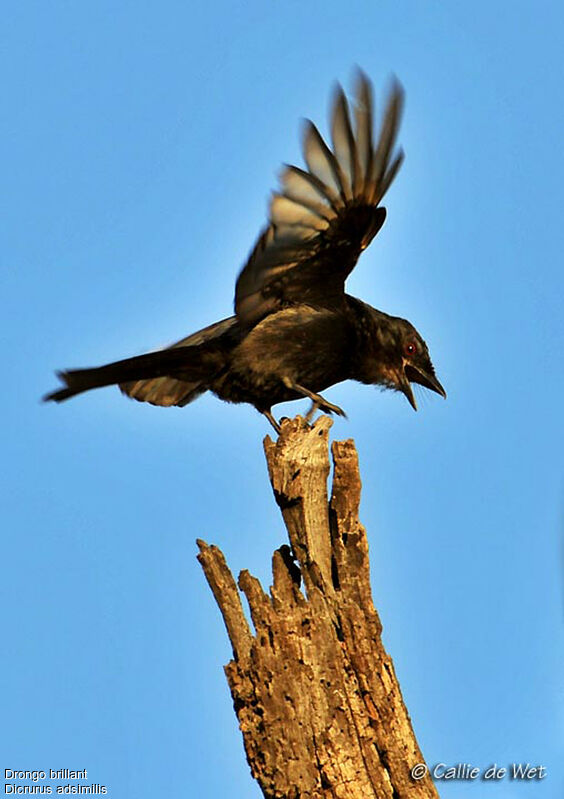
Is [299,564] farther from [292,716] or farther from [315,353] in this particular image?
[315,353]

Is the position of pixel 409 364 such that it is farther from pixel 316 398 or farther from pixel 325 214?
pixel 325 214

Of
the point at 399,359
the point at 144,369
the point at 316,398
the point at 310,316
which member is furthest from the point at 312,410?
the point at 144,369

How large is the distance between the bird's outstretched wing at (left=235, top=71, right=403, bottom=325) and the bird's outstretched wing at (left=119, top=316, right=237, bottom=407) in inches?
27.0

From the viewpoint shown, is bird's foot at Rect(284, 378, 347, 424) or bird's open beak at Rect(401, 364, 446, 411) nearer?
bird's foot at Rect(284, 378, 347, 424)

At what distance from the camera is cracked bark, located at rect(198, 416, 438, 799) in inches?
213

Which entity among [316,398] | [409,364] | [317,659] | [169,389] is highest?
[169,389]

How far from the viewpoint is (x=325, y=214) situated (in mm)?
6789

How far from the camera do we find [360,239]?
7.09m

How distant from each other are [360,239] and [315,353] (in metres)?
0.74

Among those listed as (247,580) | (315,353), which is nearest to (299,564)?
(247,580)

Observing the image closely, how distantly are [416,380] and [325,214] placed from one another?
1.60 m

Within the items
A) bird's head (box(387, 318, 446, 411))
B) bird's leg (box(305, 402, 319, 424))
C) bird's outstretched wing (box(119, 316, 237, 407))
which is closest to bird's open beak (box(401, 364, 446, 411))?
bird's head (box(387, 318, 446, 411))

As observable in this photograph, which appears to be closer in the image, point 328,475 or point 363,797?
point 363,797

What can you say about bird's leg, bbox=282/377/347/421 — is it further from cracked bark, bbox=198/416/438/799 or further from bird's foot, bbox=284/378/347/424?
cracked bark, bbox=198/416/438/799
